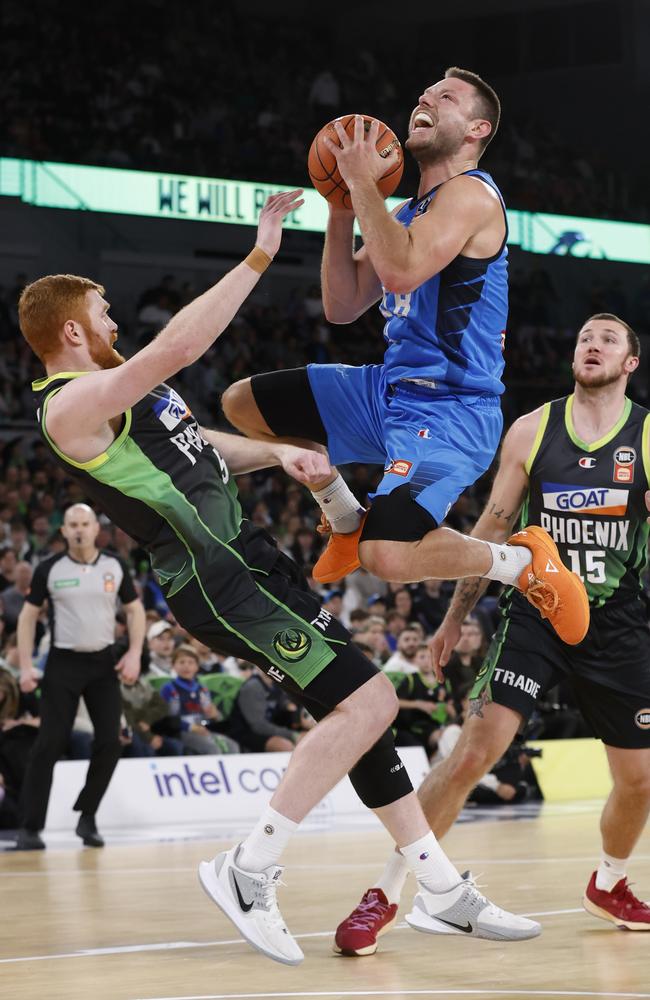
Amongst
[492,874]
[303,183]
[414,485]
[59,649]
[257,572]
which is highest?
[303,183]

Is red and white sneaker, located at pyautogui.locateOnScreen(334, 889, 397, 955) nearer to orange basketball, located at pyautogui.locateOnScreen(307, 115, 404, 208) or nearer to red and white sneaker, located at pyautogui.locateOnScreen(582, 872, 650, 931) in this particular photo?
red and white sneaker, located at pyautogui.locateOnScreen(582, 872, 650, 931)

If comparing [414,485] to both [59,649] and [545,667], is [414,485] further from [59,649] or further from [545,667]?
[59,649]

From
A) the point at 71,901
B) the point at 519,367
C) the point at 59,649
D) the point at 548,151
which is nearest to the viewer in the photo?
the point at 71,901

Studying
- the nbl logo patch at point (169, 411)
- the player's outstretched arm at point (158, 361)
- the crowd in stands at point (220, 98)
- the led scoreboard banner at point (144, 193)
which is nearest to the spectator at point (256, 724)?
the nbl logo patch at point (169, 411)

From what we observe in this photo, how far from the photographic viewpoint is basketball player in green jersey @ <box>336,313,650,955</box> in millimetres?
5848

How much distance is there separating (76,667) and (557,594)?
5.35 m

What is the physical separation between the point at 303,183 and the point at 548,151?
7140mm

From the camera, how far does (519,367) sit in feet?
80.7

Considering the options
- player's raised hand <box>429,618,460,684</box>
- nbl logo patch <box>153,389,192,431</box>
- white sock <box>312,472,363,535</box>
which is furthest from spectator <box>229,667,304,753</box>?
nbl logo patch <box>153,389,192,431</box>

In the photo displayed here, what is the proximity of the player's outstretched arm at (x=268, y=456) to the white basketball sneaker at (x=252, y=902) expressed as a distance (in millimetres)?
1353

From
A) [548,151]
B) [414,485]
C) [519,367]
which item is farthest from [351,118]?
[548,151]

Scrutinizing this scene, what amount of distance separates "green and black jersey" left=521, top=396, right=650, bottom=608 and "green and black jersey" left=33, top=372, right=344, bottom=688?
1.61m

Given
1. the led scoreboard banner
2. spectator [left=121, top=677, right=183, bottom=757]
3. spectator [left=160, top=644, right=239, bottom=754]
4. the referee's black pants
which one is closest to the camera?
the referee's black pants

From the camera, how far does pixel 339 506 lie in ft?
18.9
